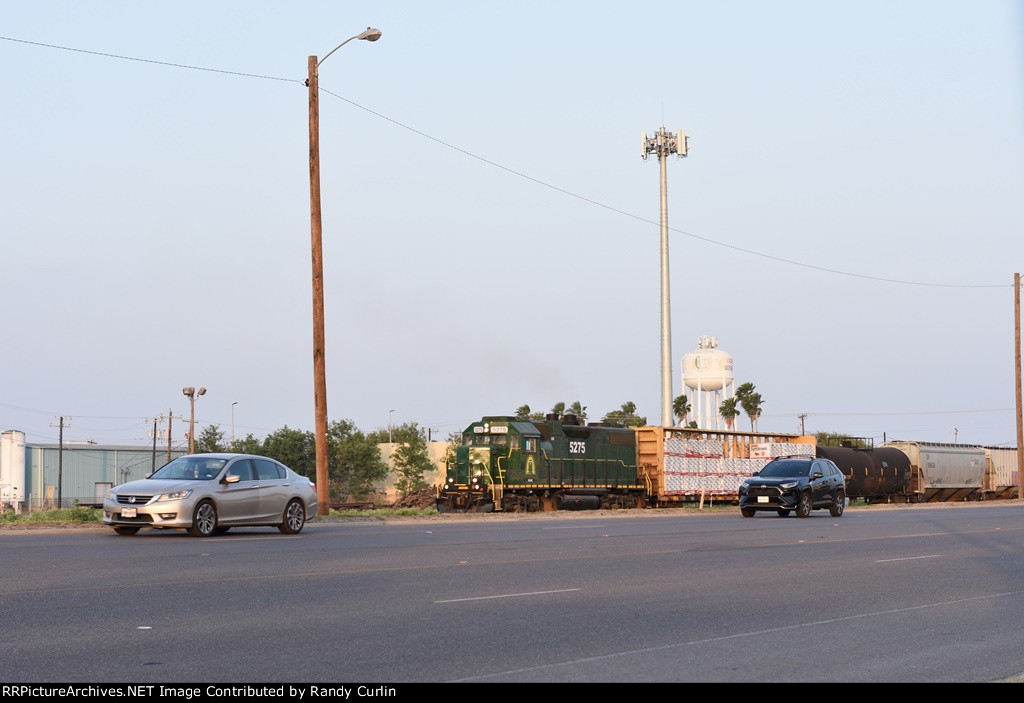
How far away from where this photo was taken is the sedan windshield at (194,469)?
2169 centimetres

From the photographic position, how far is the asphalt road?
8.67 m

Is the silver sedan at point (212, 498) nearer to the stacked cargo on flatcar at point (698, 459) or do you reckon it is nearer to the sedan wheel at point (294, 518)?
the sedan wheel at point (294, 518)

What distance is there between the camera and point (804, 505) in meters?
34.7

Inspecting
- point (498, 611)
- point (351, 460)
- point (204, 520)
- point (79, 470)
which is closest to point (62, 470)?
point (79, 470)

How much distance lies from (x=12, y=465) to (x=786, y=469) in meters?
73.2

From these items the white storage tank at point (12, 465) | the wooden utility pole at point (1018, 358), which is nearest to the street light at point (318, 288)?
the wooden utility pole at point (1018, 358)

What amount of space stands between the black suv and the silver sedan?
50.5 ft

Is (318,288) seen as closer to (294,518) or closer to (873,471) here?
(294,518)

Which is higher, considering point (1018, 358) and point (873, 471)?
point (1018, 358)

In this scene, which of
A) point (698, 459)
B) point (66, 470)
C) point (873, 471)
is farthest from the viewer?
point (66, 470)

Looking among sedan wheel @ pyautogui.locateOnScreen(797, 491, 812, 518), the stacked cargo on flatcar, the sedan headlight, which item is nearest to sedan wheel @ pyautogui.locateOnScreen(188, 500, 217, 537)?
the sedan headlight

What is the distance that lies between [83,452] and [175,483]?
82674 mm

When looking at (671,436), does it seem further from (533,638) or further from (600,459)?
(533,638)
